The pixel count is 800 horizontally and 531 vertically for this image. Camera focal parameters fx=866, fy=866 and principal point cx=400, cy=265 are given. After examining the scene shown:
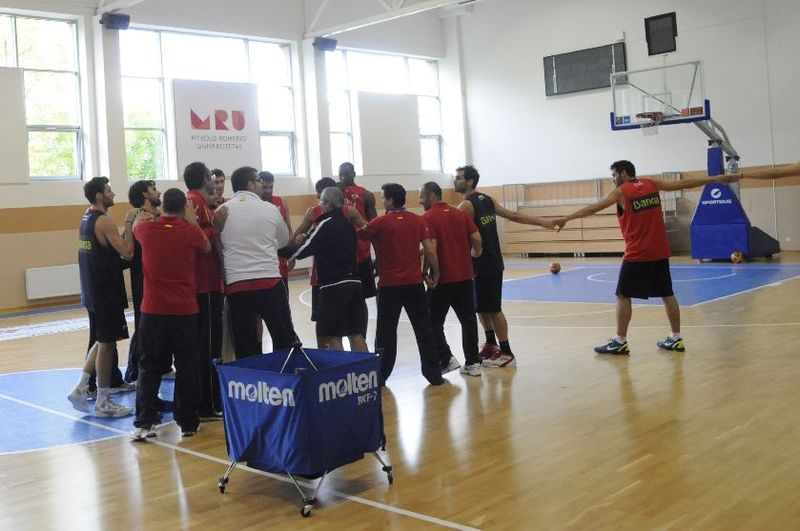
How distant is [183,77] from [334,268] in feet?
39.2

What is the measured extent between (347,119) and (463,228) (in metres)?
13.3

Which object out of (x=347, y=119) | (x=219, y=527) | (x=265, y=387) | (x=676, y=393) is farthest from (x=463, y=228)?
(x=347, y=119)

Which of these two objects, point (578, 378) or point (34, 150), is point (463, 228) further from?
point (34, 150)

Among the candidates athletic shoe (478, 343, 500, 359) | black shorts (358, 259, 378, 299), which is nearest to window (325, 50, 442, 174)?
black shorts (358, 259, 378, 299)

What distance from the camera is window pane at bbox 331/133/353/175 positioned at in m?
19.9

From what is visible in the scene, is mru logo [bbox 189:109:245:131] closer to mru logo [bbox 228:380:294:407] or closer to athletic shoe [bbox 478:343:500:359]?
athletic shoe [bbox 478:343:500:359]

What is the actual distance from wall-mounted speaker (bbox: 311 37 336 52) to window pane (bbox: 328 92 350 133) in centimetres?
131

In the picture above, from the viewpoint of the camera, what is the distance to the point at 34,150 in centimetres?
1527

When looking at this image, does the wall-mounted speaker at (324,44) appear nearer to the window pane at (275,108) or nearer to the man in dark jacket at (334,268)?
the window pane at (275,108)

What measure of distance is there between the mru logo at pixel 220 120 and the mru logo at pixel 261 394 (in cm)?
1319

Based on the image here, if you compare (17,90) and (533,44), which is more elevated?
(533,44)

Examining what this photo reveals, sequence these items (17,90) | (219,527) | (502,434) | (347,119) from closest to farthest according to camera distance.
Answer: (219,527) → (502,434) → (17,90) → (347,119)

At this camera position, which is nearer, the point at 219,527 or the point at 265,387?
the point at 219,527

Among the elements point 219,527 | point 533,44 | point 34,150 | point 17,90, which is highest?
point 533,44
